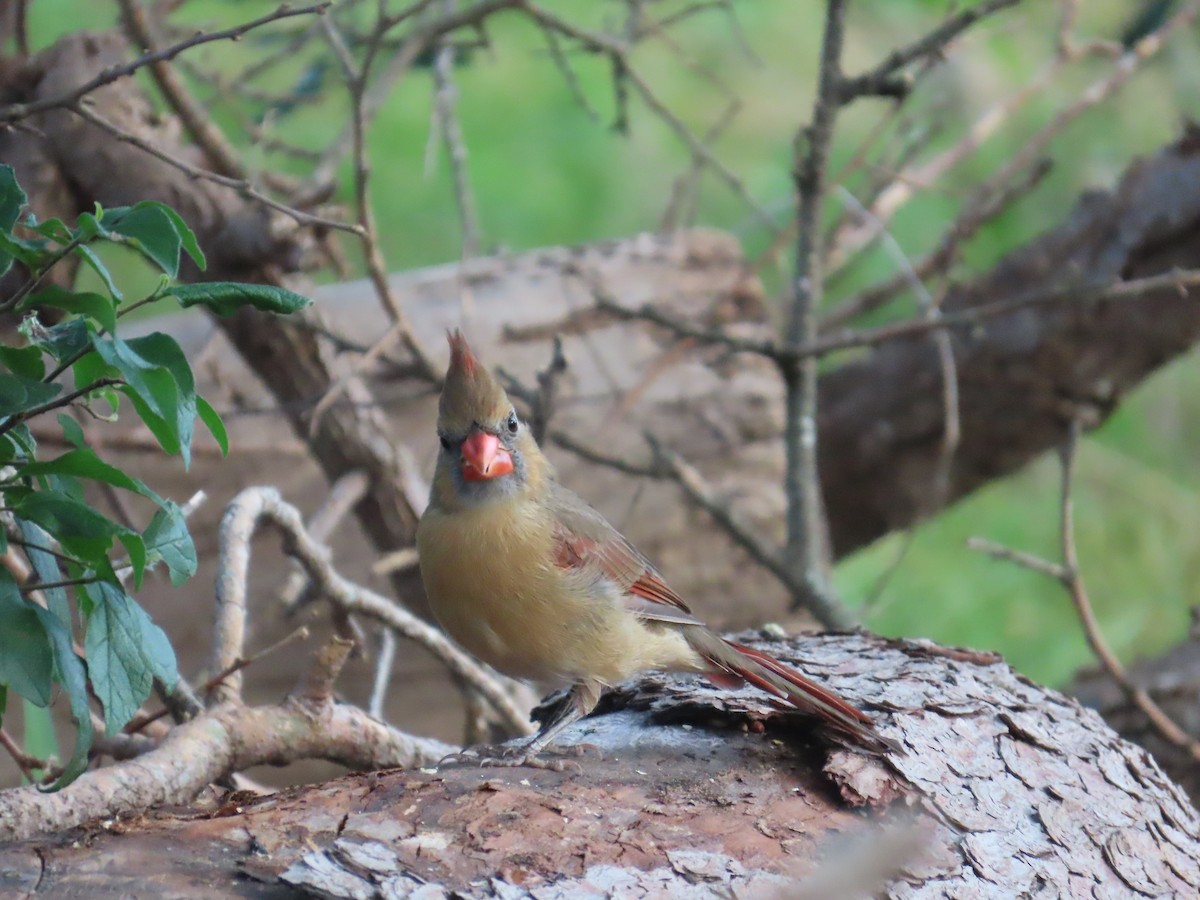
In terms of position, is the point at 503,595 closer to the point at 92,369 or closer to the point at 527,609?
the point at 527,609

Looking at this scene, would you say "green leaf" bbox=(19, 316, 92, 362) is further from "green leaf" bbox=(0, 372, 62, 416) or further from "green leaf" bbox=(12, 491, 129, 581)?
"green leaf" bbox=(12, 491, 129, 581)

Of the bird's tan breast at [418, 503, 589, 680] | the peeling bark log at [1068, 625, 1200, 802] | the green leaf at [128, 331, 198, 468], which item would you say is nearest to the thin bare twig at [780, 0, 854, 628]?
the peeling bark log at [1068, 625, 1200, 802]

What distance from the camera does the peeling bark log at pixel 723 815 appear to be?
1.62 m

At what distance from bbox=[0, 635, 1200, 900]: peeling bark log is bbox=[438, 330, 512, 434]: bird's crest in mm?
594

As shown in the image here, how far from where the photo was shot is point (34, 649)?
1.53m

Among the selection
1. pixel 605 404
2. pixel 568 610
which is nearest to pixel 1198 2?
pixel 605 404

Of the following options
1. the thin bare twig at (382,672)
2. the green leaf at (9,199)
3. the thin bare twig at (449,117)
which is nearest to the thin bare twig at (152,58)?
the green leaf at (9,199)

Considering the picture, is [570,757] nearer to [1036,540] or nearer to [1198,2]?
[1198,2]

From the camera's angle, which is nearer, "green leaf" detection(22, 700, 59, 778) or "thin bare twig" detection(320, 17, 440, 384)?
"green leaf" detection(22, 700, 59, 778)

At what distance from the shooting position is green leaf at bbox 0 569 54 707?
1507 millimetres

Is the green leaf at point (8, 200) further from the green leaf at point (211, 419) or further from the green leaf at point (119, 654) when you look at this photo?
the green leaf at point (119, 654)

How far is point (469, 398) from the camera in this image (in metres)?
2.47

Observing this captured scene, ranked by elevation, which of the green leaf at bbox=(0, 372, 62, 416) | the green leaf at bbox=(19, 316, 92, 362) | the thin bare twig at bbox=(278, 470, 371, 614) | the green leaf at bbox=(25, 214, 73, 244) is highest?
the green leaf at bbox=(25, 214, 73, 244)

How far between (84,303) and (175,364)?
0.38ft
